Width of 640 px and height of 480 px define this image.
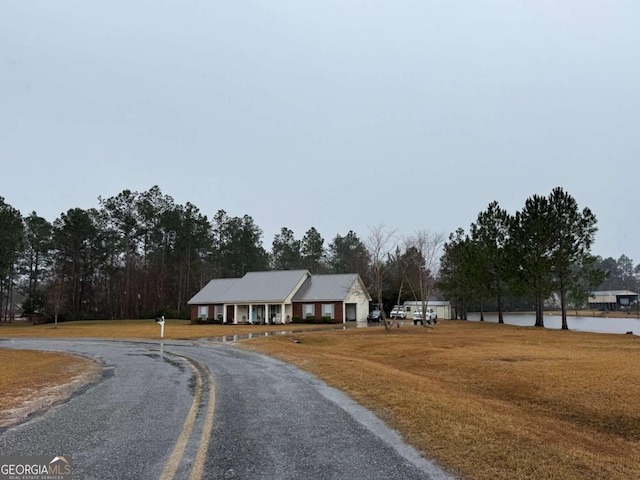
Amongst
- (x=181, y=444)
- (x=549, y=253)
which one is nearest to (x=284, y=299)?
(x=549, y=253)

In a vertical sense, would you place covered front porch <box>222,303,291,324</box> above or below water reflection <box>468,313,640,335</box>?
above

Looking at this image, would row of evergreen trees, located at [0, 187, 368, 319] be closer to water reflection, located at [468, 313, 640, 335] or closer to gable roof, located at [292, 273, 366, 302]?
gable roof, located at [292, 273, 366, 302]

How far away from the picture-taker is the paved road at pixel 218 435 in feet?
17.3

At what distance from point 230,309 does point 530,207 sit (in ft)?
112

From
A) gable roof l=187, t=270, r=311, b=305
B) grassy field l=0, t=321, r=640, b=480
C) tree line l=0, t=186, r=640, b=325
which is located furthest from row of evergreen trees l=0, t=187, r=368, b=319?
grassy field l=0, t=321, r=640, b=480

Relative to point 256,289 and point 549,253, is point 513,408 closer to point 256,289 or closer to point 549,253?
point 549,253

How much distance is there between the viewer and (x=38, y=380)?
13750 millimetres

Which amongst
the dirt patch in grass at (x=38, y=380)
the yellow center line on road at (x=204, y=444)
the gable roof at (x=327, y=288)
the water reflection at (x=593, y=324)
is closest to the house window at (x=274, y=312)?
Answer: the gable roof at (x=327, y=288)

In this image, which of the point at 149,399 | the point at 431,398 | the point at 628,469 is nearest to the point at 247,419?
the point at 149,399

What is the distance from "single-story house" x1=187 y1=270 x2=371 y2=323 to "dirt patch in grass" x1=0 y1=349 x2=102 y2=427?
102ft

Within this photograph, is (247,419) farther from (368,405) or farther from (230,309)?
(230,309)

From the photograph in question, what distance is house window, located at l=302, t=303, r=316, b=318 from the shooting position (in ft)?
172

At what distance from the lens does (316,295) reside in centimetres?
5275

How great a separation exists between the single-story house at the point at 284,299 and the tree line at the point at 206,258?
3633 mm
